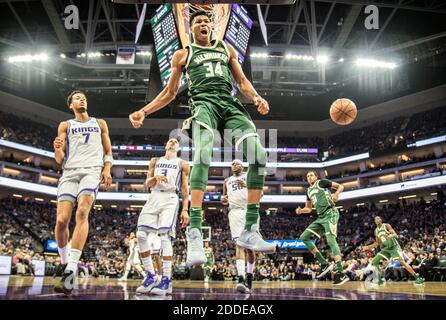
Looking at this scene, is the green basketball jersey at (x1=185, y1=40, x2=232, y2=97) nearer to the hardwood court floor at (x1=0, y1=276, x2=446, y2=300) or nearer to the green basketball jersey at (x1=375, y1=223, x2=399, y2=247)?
the hardwood court floor at (x1=0, y1=276, x2=446, y2=300)

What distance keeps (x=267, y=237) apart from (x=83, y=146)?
30.9 metres

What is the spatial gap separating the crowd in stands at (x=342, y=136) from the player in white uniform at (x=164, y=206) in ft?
109

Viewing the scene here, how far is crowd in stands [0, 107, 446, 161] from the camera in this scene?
3656 centimetres

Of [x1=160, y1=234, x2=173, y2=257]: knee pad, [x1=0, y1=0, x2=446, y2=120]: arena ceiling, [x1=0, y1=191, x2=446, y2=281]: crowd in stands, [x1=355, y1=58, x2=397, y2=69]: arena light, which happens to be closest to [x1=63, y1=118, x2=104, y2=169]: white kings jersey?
[x1=160, y1=234, x2=173, y2=257]: knee pad

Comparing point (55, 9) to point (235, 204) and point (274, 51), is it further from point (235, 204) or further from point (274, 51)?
point (235, 204)

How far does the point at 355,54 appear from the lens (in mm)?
21500

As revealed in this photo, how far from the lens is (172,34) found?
11508mm

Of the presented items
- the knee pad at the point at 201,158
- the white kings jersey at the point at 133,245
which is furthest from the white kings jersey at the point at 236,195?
the white kings jersey at the point at 133,245

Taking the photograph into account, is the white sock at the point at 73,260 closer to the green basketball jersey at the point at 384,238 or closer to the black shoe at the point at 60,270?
the black shoe at the point at 60,270

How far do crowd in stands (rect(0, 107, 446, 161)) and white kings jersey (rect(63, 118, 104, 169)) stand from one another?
35.0 metres

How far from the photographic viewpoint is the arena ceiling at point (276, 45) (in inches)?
760

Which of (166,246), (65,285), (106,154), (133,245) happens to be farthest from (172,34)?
(65,285)

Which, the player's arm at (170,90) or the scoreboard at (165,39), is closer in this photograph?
the player's arm at (170,90)
